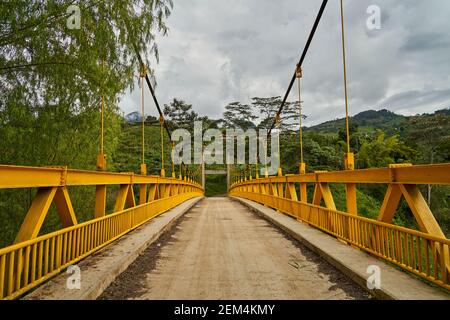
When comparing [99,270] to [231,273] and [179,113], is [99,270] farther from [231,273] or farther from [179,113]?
[179,113]

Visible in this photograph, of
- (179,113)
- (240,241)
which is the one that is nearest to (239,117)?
(179,113)

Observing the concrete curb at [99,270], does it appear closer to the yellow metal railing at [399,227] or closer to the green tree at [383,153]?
the yellow metal railing at [399,227]

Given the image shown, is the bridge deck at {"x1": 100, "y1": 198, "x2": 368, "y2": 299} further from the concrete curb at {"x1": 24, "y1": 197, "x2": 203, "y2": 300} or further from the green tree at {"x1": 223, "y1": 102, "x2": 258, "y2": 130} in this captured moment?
the green tree at {"x1": 223, "y1": 102, "x2": 258, "y2": 130}

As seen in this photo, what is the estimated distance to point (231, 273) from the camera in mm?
4090

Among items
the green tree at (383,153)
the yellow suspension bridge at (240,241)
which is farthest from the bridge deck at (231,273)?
the green tree at (383,153)

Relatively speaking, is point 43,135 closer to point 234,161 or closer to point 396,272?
point 396,272

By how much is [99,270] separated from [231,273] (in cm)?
158

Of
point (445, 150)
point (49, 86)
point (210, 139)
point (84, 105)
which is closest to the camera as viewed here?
point (49, 86)

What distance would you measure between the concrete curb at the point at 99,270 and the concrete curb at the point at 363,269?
2.74 metres

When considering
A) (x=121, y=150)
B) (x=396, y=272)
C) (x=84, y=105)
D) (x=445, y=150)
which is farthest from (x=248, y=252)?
(x=121, y=150)

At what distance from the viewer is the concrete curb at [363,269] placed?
2867mm

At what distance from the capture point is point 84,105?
6.03m

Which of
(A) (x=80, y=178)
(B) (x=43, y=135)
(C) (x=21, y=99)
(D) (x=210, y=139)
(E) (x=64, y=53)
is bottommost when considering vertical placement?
(A) (x=80, y=178)

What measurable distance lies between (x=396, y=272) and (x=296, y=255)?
70.0 inches
